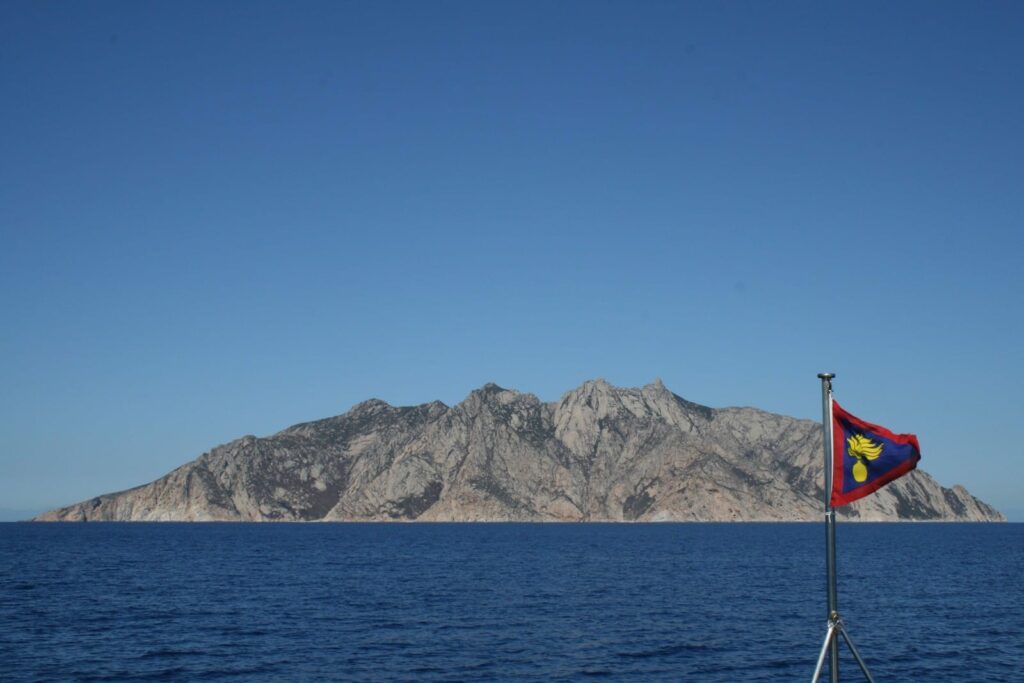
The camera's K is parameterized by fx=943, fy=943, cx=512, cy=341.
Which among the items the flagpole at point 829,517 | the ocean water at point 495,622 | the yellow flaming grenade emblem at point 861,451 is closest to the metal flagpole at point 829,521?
the flagpole at point 829,517

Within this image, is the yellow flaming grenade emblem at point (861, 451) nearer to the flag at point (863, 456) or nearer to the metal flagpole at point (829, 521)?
the flag at point (863, 456)

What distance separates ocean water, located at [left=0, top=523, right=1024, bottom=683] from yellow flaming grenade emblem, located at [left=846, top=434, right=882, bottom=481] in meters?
31.1

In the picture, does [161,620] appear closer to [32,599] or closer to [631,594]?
[32,599]

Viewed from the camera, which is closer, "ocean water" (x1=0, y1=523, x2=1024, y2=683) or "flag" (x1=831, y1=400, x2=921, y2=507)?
"flag" (x1=831, y1=400, x2=921, y2=507)

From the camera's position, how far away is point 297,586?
97.7 m

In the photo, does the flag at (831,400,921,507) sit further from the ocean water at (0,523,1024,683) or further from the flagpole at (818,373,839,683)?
the ocean water at (0,523,1024,683)

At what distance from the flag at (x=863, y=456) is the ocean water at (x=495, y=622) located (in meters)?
31.0

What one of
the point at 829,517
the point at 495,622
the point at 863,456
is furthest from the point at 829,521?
the point at 495,622

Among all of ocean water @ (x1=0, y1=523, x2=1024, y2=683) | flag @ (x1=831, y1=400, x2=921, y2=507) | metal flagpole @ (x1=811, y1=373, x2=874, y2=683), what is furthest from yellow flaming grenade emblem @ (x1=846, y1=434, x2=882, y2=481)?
ocean water @ (x1=0, y1=523, x2=1024, y2=683)

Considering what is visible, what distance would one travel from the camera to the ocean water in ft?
167

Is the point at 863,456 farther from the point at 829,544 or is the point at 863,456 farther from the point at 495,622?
the point at 495,622

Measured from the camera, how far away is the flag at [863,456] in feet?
66.2

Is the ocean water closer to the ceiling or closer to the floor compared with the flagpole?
closer to the floor

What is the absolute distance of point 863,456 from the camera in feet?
67.4
